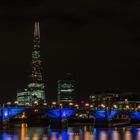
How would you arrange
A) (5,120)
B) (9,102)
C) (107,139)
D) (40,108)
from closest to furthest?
1. (107,139)
2. (5,120)
3. (40,108)
4. (9,102)

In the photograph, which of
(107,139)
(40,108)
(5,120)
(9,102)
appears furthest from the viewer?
(9,102)

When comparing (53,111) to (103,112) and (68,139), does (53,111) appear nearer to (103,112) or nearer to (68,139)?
(103,112)

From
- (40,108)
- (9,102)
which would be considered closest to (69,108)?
(40,108)

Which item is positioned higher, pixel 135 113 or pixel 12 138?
pixel 135 113

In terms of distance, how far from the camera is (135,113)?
653 feet

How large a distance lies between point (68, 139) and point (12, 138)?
34.1ft

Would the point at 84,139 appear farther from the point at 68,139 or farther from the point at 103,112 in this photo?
the point at 103,112

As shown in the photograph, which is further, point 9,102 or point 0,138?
point 9,102

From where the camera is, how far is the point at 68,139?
11844cm

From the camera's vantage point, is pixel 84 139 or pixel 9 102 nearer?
pixel 84 139

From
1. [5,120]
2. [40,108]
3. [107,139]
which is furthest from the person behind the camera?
[40,108]

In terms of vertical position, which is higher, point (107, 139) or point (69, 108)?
point (69, 108)

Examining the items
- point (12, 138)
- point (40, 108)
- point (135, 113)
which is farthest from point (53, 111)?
point (12, 138)

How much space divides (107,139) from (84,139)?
418cm
